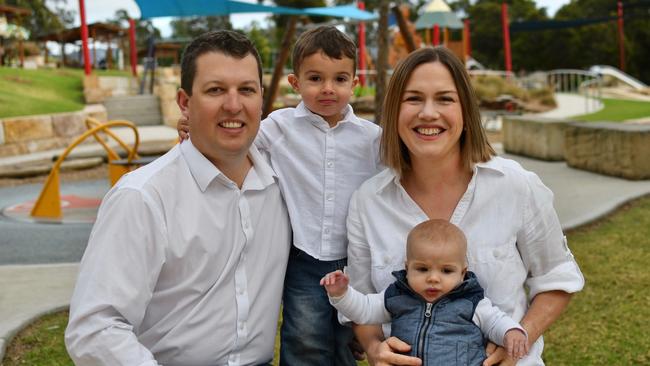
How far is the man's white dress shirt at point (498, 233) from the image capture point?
7.58 ft

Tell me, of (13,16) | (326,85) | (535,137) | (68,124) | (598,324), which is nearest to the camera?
(326,85)

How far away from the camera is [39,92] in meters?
16.7

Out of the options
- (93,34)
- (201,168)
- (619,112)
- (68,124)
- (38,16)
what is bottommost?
(619,112)

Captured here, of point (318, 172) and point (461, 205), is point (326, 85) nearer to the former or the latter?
point (318, 172)

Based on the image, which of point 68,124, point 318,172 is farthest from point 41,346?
point 68,124

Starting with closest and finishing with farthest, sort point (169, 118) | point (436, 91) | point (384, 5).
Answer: point (436, 91), point (384, 5), point (169, 118)

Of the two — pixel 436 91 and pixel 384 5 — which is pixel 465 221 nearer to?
pixel 436 91

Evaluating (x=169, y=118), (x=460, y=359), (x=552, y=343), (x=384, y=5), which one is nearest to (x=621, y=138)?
(x=384, y=5)

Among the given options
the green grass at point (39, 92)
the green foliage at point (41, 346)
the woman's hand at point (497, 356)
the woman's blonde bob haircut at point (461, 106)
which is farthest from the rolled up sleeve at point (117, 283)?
the green grass at point (39, 92)

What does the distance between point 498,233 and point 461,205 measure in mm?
132

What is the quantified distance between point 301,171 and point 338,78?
15.6 inches

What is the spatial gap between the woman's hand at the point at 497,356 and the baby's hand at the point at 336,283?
1.40 ft

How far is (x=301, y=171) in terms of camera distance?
2.84m

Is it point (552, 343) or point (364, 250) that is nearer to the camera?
point (364, 250)
